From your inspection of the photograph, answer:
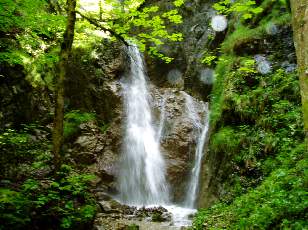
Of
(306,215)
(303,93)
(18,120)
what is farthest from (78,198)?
(18,120)

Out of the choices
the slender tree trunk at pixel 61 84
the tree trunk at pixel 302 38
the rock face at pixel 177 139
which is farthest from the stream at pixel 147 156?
the tree trunk at pixel 302 38

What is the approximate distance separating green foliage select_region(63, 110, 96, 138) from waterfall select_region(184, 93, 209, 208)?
4.24 m

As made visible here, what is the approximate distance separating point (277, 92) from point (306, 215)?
531 cm

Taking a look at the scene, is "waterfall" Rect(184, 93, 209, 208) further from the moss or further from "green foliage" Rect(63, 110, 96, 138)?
"green foliage" Rect(63, 110, 96, 138)

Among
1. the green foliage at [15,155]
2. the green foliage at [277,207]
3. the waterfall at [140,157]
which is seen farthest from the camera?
the waterfall at [140,157]

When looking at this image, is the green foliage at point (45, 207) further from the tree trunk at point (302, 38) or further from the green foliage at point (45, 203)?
the tree trunk at point (302, 38)

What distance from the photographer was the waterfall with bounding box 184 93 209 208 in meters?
Answer: 11.4

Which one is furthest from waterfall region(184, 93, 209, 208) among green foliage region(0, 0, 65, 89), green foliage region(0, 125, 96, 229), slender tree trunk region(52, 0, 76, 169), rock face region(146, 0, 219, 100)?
slender tree trunk region(52, 0, 76, 169)

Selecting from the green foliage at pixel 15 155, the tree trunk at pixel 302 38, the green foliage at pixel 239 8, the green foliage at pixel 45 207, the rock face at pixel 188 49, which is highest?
the rock face at pixel 188 49

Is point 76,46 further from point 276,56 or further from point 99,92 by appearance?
point 276,56

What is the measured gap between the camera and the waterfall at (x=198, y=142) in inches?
449

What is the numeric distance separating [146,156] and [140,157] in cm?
24

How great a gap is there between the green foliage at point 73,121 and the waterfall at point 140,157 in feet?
6.22

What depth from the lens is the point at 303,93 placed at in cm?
271
